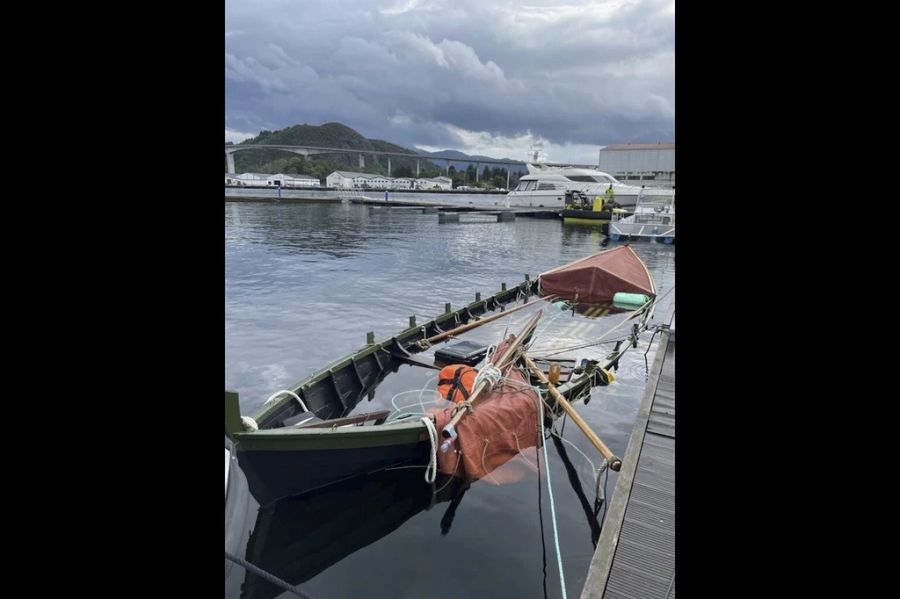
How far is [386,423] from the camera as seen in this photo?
10703 mm

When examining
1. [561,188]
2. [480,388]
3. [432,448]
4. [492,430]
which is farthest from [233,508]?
[561,188]

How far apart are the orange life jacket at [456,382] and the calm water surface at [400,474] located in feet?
2.25

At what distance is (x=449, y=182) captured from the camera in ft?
646

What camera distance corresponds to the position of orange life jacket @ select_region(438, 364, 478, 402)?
12086mm

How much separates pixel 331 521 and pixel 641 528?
5.31 m

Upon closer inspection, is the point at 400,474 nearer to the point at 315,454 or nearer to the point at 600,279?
the point at 315,454

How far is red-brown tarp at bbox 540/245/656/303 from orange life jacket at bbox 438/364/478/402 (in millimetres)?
13225
